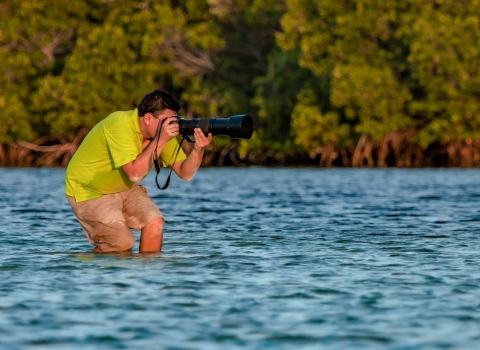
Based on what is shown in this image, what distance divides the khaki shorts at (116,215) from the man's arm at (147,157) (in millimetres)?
709

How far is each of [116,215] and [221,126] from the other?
139 cm

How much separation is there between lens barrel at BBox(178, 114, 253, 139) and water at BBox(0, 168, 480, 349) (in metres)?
1.10

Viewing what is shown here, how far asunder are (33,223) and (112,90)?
32.0 metres

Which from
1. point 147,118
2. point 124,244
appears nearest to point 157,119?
point 147,118

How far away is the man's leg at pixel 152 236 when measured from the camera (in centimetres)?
1016

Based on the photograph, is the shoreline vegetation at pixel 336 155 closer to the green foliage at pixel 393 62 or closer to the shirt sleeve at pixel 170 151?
the green foliage at pixel 393 62

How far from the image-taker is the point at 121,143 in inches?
367

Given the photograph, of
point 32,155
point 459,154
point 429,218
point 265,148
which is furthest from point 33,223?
point 32,155

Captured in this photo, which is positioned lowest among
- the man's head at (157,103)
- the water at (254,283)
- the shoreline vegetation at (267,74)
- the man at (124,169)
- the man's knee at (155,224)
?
the water at (254,283)

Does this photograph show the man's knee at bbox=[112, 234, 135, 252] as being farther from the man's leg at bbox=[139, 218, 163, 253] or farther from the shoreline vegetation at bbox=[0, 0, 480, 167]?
the shoreline vegetation at bbox=[0, 0, 480, 167]

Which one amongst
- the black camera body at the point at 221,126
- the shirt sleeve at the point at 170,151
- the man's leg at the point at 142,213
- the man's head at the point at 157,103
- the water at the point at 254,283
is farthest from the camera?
the man's leg at the point at 142,213

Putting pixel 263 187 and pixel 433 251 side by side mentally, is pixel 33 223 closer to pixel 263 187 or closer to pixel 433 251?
pixel 433 251

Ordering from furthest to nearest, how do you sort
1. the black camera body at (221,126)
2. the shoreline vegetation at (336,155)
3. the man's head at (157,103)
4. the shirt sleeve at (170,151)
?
1. the shoreline vegetation at (336,155)
2. the shirt sleeve at (170,151)
3. the man's head at (157,103)
4. the black camera body at (221,126)

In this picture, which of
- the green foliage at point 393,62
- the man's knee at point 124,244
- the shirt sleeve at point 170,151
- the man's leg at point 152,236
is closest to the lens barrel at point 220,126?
the shirt sleeve at point 170,151
